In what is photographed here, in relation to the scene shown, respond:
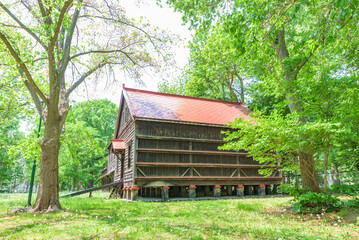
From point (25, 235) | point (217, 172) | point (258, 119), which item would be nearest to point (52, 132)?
point (25, 235)

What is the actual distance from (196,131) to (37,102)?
33.5 ft

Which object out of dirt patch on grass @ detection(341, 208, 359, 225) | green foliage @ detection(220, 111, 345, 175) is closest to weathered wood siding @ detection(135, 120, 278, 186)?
green foliage @ detection(220, 111, 345, 175)

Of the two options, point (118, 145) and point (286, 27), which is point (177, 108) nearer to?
point (118, 145)

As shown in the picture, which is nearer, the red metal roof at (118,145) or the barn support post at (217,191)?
the barn support post at (217,191)

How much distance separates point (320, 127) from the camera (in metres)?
6.55

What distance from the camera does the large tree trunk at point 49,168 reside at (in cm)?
901

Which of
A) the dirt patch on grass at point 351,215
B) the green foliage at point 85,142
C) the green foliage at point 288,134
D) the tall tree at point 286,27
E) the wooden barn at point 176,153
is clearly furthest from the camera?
the wooden barn at point 176,153

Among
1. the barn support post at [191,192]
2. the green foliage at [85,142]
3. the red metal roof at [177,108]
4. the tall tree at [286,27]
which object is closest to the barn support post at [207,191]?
the barn support post at [191,192]

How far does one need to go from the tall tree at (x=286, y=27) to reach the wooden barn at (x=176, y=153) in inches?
209

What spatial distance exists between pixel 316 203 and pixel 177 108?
39.4 feet

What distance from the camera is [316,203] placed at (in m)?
7.72

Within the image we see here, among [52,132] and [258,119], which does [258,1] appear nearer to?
[258,119]

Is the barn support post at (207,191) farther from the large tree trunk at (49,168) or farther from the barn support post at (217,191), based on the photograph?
the large tree trunk at (49,168)

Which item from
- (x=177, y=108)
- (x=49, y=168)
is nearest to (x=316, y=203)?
→ (x=49, y=168)
